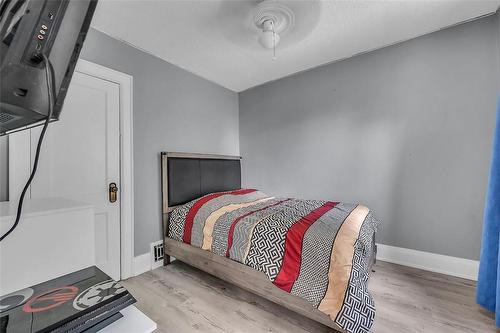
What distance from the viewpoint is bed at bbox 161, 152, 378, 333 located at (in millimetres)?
1288

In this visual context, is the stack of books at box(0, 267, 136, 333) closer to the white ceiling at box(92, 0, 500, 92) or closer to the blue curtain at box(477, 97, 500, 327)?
the white ceiling at box(92, 0, 500, 92)

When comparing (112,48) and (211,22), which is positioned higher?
(211,22)

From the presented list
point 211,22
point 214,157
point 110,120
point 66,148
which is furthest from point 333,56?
point 66,148

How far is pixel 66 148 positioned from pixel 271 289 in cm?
207

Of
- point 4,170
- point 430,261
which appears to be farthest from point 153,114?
point 430,261

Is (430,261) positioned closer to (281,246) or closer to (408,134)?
(408,134)

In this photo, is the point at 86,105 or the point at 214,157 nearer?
the point at 86,105

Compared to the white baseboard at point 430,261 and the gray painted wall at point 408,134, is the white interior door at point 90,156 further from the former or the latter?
the white baseboard at point 430,261

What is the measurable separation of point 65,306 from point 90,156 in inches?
69.5

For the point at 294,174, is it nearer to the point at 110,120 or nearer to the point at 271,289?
the point at 271,289

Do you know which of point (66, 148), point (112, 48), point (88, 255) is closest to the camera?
point (88, 255)

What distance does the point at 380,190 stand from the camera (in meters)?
2.51

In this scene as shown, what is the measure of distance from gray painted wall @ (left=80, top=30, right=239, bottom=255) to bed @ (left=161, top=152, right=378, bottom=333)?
0.48 ft

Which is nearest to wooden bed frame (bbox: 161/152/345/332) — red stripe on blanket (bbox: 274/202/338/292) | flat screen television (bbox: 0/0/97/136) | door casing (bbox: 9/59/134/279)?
red stripe on blanket (bbox: 274/202/338/292)
